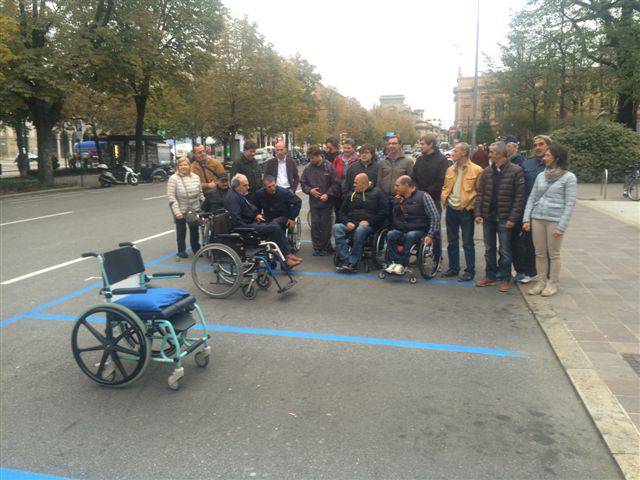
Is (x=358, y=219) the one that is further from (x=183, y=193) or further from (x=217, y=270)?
(x=183, y=193)

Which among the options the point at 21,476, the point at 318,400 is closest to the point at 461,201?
the point at 318,400

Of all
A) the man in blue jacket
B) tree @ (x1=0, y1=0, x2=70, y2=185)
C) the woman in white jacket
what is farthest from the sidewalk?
tree @ (x1=0, y1=0, x2=70, y2=185)

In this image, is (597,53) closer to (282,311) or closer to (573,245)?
(573,245)

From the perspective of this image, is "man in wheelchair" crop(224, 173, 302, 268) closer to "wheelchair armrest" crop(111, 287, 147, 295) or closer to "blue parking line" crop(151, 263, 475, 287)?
"blue parking line" crop(151, 263, 475, 287)

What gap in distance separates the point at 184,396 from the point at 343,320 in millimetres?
2093

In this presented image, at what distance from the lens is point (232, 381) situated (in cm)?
394

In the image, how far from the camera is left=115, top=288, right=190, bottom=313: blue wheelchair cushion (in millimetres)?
3725

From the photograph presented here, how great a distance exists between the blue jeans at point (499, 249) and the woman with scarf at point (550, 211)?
309mm

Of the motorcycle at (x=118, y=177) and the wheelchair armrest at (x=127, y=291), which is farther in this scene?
the motorcycle at (x=118, y=177)

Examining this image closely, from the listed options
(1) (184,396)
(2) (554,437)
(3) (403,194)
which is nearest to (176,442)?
(1) (184,396)

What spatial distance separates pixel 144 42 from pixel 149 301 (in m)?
23.5

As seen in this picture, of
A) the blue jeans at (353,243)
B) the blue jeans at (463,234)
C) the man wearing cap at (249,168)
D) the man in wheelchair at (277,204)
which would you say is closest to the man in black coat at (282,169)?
the man wearing cap at (249,168)

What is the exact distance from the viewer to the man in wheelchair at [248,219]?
21.7 ft

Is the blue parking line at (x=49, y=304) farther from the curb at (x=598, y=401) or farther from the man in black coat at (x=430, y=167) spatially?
the curb at (x=598, y=401)
